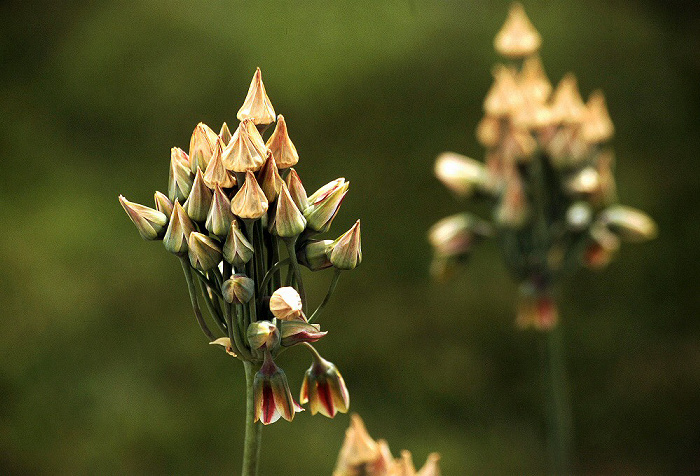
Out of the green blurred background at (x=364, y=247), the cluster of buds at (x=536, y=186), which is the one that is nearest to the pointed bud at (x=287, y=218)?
the cluster of buds at (x=536, y=186)

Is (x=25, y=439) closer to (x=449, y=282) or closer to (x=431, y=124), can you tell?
(x=449, y=282)

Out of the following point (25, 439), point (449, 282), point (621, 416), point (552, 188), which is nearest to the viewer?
point (552, 188)

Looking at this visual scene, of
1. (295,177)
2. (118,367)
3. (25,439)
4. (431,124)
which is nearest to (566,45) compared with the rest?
(431,124)

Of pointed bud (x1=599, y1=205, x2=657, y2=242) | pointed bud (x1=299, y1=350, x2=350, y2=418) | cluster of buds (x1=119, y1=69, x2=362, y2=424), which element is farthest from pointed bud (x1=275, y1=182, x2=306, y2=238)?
pointed bud (x1=599, y1=205, x2=657, y2=242)

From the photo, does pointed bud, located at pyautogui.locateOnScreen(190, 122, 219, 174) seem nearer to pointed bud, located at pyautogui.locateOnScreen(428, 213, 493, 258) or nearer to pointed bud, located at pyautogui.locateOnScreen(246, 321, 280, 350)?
pointed bud, located at pyautogui.locateOnScreen(246, 321, 280, 350)

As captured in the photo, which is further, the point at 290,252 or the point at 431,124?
the point at 431,124

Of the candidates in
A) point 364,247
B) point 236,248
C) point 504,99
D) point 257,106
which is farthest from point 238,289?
point 364,247

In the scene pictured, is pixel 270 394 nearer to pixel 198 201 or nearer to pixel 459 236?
pixel 198 201

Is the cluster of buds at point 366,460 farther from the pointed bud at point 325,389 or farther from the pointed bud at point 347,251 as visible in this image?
the pointed bud at point 347,251
